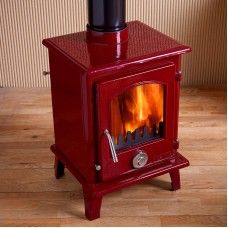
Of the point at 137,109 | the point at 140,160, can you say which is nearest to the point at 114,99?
the point at 137,109

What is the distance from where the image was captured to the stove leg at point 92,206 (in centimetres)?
168

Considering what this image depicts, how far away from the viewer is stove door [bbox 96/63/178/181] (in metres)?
1.54

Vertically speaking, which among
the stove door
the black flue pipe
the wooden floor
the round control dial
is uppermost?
the black flue pipe

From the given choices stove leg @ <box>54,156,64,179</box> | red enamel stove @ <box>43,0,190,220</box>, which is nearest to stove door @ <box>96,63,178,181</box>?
red enamel stove @ <box>43,0,190,220</box>

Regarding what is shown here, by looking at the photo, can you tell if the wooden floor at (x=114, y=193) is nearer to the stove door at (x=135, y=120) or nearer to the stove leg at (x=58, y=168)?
the stove leg at (x=58, y=168)

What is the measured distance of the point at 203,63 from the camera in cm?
253

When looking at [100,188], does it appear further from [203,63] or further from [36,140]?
[203,63]

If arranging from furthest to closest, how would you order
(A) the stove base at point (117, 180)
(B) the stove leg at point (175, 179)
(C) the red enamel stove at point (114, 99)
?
1. (B) the stove leg at point (175, 179)
2. (A) the stove base at point (117, 180)
3. (C) the red enamel stove at point (114, 99)

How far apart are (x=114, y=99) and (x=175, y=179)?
46 cm

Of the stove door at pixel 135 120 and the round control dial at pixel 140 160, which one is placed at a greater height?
the stove door at pixel 135 120

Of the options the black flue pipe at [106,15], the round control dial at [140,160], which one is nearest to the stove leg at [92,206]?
the round control dial at [140,160]

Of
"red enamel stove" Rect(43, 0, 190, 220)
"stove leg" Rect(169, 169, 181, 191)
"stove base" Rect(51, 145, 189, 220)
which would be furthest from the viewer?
"stove leg" Rect(169, 169, 181, 191)

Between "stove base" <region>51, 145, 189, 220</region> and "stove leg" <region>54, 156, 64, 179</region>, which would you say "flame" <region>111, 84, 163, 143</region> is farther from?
"stove leg" <region>54, 156, 64, 179</region>

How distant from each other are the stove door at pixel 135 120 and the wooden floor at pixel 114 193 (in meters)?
0.16
